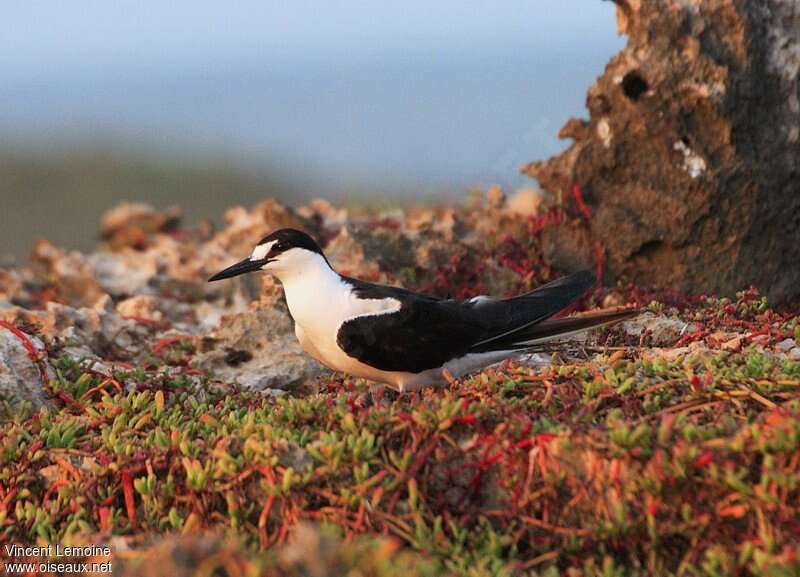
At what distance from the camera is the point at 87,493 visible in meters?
3.98

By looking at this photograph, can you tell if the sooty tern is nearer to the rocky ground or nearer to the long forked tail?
the long forked tail

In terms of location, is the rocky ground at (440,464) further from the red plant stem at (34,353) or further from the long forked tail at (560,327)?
the long forked tail at (560,327)

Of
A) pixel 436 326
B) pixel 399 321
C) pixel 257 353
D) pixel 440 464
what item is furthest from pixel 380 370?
pixel 440 464

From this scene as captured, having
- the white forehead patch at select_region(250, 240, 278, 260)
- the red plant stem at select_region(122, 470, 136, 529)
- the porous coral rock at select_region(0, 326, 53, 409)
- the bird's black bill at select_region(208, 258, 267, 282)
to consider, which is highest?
the white forehead patch at select_region(250, 240, 278, 260)

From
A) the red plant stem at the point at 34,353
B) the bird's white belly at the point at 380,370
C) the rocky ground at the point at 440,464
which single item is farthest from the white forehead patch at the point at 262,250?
the red plant stem at the point at 34,353

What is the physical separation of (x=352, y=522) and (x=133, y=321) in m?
4.02

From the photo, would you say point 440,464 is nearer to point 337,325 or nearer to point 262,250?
point 337,325

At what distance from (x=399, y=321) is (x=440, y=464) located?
154 cm

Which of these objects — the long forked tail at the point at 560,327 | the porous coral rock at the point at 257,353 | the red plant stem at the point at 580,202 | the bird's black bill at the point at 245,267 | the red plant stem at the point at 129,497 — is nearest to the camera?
the red plant stem at the point at 129,497

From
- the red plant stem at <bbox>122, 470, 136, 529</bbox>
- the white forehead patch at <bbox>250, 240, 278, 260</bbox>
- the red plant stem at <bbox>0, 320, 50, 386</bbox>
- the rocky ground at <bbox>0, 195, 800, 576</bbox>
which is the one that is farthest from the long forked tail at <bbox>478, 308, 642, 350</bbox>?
the red plant stem at <bbox>0, 320, 50, 386</bbox>

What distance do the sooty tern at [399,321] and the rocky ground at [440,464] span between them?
0.24 meters

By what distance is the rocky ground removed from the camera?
131 inches

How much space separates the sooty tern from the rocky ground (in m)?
0.24

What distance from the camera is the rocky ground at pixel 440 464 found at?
3.32 m
